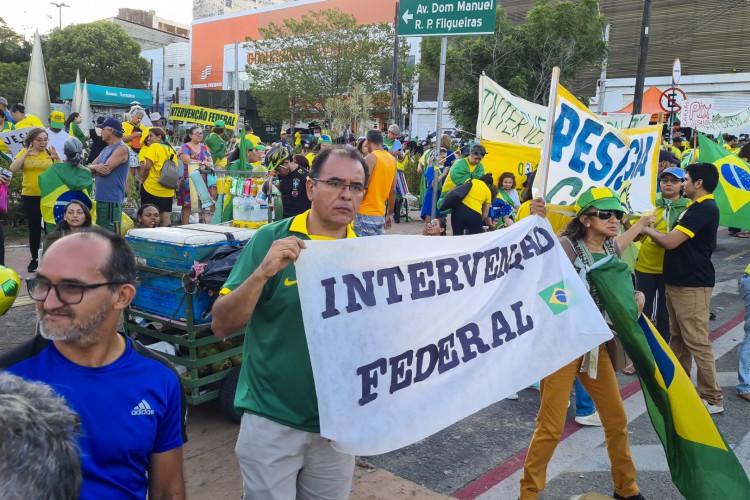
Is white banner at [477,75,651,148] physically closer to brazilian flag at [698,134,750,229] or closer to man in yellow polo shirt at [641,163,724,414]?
brazilian flag at [698,134,750,229]

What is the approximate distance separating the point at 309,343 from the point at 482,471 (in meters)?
2.43

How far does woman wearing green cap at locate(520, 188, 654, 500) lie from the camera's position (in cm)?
370

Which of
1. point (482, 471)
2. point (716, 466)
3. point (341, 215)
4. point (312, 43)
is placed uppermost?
point (312, 43)

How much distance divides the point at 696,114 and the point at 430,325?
16.1 meters

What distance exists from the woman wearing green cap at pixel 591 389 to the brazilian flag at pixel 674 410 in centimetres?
11

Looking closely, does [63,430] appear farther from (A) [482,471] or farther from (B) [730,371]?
(B) [730,371]

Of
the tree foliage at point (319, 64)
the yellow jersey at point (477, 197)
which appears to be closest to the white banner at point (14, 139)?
the yellow jersey at point (477, 197)

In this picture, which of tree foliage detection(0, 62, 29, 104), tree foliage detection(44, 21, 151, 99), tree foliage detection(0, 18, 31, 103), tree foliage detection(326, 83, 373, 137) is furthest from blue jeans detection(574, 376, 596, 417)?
tree foliage detection(44, 21, 151, 99)

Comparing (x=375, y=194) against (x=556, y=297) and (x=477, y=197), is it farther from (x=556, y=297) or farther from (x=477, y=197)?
(x=556, y=297)

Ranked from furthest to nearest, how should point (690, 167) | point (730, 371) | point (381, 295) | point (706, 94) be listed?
point (706, 94) < point (730, 371) < point (690, 167) < point (381, 295)

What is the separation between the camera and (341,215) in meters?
2.63

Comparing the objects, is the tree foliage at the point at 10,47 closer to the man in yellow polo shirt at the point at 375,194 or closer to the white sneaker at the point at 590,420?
the man in yellow polo shirt at the point at 375,194

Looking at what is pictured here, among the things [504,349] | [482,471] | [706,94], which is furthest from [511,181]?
[706,94]

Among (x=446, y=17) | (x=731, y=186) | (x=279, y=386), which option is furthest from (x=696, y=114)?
(x=279, y=386)
